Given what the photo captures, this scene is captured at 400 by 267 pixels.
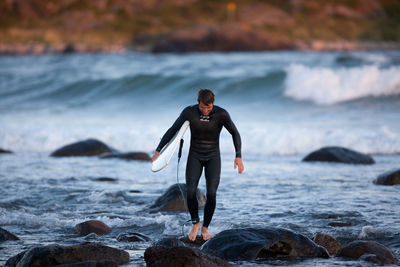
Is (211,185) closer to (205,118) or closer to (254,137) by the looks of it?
(205,118)

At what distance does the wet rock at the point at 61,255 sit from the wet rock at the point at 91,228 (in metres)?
1.37

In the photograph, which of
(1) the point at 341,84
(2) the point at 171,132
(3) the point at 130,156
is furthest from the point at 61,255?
(1) the point at 341,84

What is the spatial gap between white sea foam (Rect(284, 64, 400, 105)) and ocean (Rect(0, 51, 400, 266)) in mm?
69

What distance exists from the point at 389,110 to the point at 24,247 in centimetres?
1569

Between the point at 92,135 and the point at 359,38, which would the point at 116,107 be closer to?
the point at 92,135

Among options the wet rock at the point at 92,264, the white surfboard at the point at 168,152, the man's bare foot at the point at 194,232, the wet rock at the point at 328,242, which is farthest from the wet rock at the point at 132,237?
the wet rock at the point at 328,242

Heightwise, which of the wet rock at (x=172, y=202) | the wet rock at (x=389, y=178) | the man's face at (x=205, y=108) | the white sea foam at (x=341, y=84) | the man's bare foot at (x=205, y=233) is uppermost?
the white sea foam at (x=341, y=84)

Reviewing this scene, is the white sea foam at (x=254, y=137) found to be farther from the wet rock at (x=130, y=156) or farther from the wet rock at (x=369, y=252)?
the wet rock at (x=369, y=252)

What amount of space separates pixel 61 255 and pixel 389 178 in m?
6.07

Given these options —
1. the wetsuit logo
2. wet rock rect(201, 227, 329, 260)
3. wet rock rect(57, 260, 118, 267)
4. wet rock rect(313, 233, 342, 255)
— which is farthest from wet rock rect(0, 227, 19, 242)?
wet rock rect(313, 233, 342, 255)

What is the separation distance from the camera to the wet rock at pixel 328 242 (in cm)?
642

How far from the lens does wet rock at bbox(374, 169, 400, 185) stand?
387 inches

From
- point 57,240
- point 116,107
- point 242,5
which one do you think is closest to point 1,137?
point 116,107

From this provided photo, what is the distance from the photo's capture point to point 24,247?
21.5 feet
